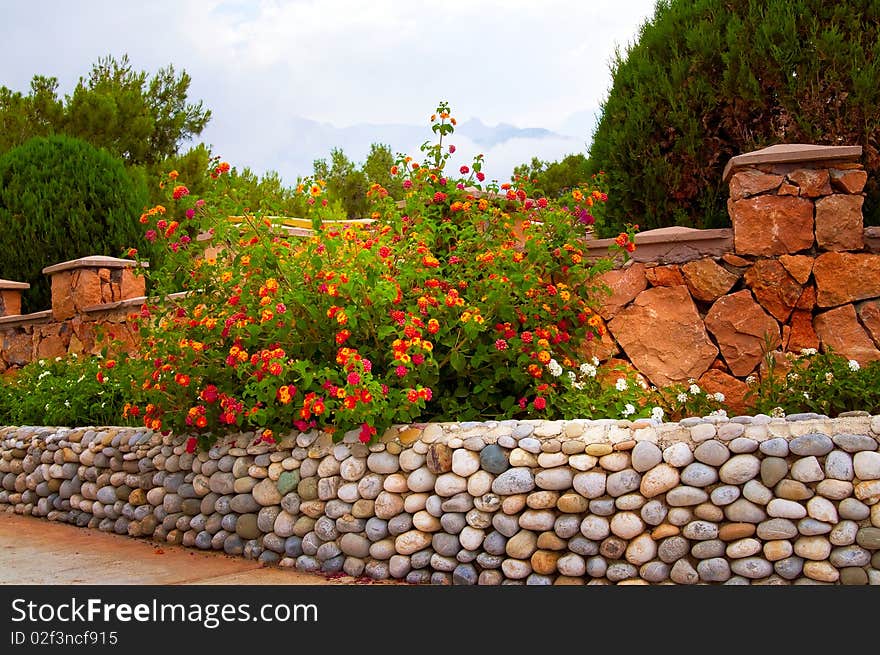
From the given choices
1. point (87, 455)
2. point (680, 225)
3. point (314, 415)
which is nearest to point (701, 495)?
point (314, 415)

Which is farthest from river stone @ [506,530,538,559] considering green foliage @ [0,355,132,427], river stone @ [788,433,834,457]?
green foliage @ [0,355,132,427]

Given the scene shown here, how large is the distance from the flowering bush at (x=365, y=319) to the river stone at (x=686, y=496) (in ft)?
3.74

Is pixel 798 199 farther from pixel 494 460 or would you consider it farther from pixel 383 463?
pixel 383 463

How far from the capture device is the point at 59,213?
10.8 meters

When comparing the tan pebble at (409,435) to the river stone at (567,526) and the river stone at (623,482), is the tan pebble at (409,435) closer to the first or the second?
the river stone at (567,526)

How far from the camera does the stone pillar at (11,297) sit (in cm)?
1072

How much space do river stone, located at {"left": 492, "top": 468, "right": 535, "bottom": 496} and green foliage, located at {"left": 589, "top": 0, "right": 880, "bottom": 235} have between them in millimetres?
2993

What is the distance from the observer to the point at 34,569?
4.89 m

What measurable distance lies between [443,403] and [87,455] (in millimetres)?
2716

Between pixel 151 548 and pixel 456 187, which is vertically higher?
pixel 456 187

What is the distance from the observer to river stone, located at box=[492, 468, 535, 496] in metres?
4.24

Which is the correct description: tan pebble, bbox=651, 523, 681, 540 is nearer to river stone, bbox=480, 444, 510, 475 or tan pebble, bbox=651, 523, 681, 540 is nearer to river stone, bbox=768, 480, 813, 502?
river stone, bbox=768, 480, 813, 502

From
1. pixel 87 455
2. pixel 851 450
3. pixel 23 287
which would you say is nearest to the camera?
pixel 851 450

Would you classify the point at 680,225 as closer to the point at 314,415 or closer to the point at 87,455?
the point at 314,415
